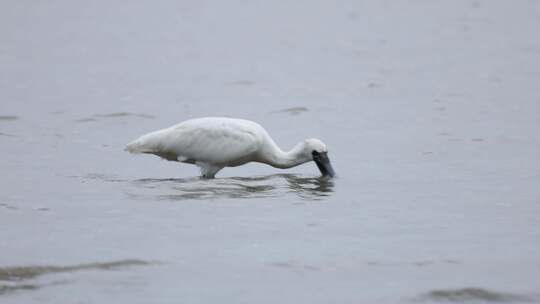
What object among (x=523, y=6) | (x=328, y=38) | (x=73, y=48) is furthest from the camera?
(x=523, y=6)

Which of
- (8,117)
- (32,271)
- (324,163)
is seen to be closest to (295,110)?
(8,117)

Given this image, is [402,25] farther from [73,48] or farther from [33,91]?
[33,91]

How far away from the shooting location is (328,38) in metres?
34.1

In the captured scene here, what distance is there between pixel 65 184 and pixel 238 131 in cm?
203

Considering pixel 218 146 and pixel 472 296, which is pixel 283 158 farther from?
pixel 472 296

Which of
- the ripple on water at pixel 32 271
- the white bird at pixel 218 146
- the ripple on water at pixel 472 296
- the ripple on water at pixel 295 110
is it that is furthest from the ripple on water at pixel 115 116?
the ripple on water at pixel 472 296

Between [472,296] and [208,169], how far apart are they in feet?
17.5

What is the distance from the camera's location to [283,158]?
595 inches

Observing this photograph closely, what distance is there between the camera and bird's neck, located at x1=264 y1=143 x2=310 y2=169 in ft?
49.3

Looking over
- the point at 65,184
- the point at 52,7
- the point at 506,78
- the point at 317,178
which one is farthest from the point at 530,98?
the point at 52,7

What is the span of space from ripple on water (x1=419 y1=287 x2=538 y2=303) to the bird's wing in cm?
470

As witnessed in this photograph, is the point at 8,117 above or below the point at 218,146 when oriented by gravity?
below

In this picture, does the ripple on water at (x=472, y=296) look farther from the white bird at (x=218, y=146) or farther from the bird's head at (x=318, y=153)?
the bird's head at (x=318, y=153)

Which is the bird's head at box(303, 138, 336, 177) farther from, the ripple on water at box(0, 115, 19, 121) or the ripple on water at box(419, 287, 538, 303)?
the ripple on water at box(0, 115, 19, 121)
